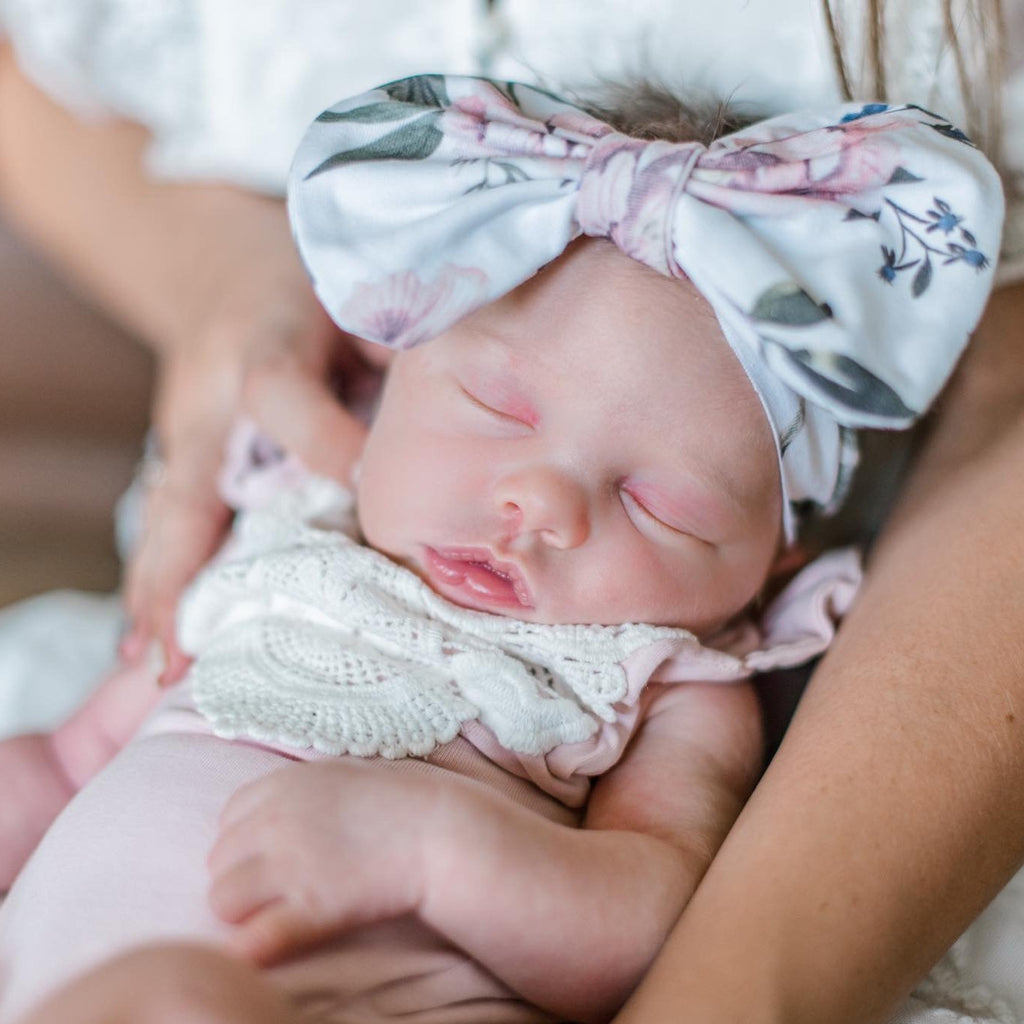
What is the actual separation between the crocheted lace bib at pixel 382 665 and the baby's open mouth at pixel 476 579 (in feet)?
0.04

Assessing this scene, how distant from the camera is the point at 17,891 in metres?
0.82

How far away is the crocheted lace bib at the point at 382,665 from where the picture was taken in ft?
2.77

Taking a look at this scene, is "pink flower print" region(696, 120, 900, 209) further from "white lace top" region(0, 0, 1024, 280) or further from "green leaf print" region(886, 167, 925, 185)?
"white lace top" region(0, 0, 1024, 280)

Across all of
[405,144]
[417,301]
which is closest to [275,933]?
[417,301]

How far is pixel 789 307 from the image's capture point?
0.80 meters

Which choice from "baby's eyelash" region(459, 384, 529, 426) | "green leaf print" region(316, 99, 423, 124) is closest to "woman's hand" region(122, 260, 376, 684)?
"baby's eyelash" region(459, 384, 529, 426)

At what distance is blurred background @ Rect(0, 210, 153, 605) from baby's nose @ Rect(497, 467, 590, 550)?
40.5 inches

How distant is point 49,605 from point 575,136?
2.97 ft

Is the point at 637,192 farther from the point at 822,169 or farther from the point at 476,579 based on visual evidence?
the point at 476,579

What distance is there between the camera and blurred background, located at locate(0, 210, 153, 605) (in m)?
1.76

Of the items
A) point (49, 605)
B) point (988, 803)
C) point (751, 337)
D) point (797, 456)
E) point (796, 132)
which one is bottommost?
point (49, 605)

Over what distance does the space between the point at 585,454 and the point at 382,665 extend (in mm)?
220

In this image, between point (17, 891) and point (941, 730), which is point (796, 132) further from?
point (17, 891)

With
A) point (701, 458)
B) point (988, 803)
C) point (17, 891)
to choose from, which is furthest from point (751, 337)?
point (17, 891)
